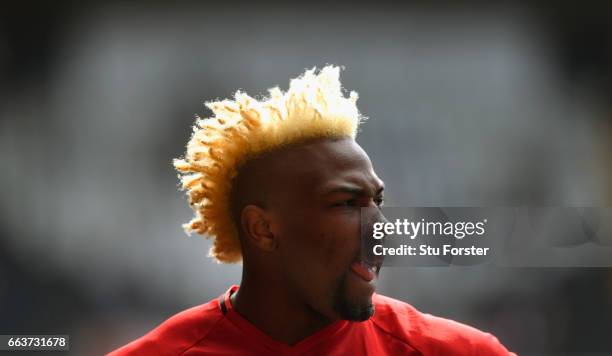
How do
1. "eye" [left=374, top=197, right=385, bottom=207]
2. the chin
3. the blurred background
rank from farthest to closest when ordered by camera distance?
the blurred background, "eye" [left=374, top=197, right=385, bottom=207], the chin

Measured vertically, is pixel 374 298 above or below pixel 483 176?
below

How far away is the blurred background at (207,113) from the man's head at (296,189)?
2616mm

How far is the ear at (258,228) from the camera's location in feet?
7.44

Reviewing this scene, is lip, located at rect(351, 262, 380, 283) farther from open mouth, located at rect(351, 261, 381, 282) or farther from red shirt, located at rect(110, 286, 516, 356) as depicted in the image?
red shirt, located at rect(110, 286, 516, 356)

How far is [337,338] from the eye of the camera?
227 centimetres

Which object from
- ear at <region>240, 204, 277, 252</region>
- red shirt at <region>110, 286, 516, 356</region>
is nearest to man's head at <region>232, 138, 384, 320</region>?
ear at <region>240, 204, 277, 252</region>

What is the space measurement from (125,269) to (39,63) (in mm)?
1566

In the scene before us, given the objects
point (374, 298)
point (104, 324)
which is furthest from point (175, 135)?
point (374, 298)

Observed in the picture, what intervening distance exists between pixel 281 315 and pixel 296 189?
1.27 feet

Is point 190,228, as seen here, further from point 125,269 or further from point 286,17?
point 286,17

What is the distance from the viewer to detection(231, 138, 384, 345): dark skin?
2.17m

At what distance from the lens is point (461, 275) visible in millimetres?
4977

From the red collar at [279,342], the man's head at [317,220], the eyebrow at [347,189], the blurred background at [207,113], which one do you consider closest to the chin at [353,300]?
the man's head at [317,220]

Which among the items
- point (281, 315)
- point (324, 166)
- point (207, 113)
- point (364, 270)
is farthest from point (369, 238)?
point (207, 113)
